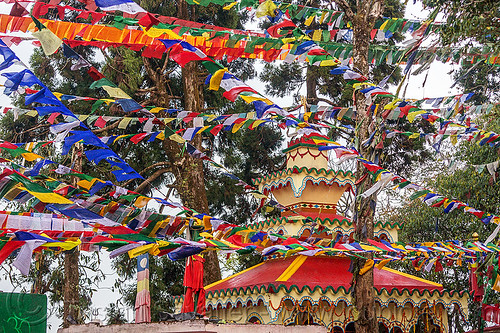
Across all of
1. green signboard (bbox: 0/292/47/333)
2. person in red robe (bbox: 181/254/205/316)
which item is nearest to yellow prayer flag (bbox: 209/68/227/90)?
green signboard (bbox: 0/292/47/333)

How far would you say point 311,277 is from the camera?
10.1 m

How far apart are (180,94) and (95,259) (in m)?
5.63

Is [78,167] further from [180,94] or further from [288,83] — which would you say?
[288,83]

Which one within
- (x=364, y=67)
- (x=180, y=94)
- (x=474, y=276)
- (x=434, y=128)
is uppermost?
(x=180, y=94)

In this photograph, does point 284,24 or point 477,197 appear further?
point 477,197

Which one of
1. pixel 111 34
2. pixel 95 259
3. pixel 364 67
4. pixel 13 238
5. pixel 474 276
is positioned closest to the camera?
pixel 13 238

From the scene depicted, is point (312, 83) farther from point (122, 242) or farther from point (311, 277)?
point (122, 242)

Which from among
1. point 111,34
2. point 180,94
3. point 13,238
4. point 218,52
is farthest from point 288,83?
point 13,238

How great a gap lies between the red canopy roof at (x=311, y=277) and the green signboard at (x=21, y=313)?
5461 millimetres

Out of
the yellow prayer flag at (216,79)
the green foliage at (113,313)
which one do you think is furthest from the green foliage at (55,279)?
the yellow prayer flag at (216,79)

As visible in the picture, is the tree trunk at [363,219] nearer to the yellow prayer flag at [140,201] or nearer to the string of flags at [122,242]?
the string of flags at [122,242]

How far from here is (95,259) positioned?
15258mm

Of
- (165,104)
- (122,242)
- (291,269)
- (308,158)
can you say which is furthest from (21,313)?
(165,104)

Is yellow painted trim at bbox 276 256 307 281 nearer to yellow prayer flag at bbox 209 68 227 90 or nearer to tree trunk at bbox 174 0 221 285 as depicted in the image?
tree trunk at bbox 174 0 221 285
